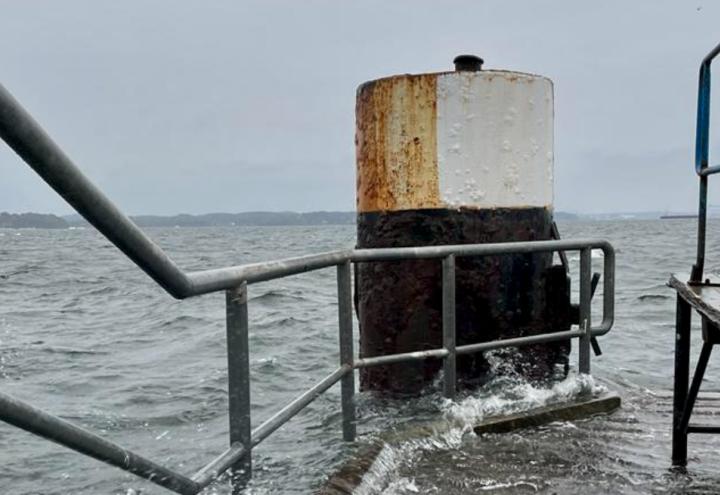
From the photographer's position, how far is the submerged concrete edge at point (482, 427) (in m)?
2.80

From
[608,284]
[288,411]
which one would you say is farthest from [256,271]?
[608,284]

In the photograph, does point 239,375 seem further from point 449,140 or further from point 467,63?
point 467,63

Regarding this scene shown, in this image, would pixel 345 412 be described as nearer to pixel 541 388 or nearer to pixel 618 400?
pixel 541 388

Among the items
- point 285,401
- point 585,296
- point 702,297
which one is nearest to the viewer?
point 702,297

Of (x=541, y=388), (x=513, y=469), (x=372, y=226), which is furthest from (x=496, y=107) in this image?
(x=513, y=469)

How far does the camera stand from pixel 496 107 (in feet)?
12.9

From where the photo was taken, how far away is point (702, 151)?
3137 mm

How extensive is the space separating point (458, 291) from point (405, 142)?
2.88 ft

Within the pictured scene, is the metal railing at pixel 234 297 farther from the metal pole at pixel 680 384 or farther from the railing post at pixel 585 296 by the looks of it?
the metal pole at pixel 680 384

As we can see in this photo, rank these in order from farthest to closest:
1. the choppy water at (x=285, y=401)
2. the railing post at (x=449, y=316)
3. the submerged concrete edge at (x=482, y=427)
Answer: the railing post at (x=449, y=316), the choppy water at (x=285, y=401), the submerged concrete edge at (x=482, y=427)

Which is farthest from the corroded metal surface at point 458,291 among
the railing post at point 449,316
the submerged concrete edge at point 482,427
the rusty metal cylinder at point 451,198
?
the submerged concrete edge at point 482,427

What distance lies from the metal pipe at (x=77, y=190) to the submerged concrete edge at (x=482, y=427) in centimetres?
126

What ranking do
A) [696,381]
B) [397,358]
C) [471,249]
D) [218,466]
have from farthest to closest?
[471,249] < [397,358] < [696,381] < [218,466]

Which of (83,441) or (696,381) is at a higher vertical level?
(83,441)
